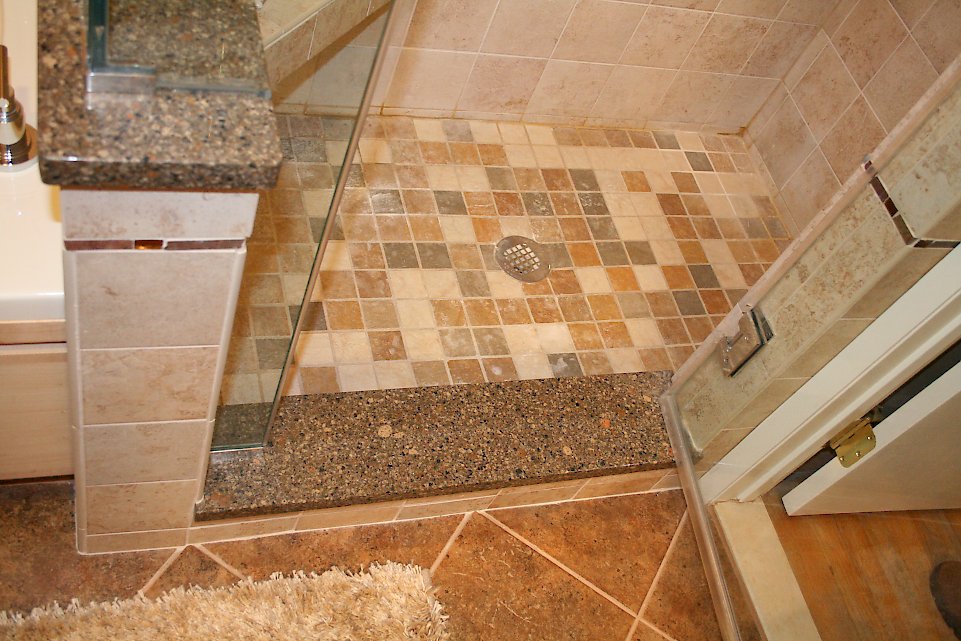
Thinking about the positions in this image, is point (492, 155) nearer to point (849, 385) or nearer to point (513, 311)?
point (513, 311)

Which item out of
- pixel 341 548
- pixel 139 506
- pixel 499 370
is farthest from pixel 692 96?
pixel 139 506

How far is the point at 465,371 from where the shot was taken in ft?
5.74

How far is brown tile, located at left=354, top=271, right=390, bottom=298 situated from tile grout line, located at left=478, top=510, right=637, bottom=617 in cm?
51

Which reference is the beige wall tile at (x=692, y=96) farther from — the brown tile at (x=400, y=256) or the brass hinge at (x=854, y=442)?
the brass hinge at (x=854, y=442)

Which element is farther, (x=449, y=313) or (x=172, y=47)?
(x=449, y=313)

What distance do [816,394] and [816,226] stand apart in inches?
12.1

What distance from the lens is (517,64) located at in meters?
2.16

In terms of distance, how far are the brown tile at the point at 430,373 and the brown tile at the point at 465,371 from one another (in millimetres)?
16

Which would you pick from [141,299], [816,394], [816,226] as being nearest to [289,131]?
[141,299]

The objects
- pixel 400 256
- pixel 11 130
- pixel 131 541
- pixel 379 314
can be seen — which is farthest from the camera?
pixel 400 256

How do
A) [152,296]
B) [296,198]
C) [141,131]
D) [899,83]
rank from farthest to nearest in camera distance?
[899,83] → [296,198] → [152,296] → [141,131]

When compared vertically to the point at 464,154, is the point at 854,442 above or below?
above

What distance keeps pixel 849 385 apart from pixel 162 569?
1201mm

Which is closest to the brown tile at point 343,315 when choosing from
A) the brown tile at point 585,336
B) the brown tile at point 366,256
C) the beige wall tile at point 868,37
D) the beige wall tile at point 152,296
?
the brown tile at point 366,256
